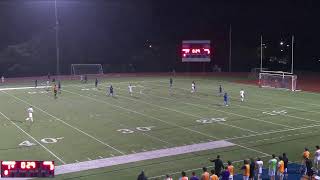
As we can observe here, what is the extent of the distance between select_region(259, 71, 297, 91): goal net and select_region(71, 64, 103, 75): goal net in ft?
93.6

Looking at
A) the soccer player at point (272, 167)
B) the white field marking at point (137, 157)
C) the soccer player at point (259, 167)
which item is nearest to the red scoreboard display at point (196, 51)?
the white field marking at point (137, 157)

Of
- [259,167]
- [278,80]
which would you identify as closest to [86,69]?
[278,80]

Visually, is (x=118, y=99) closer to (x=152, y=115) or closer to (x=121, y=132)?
(x=152, y=115)

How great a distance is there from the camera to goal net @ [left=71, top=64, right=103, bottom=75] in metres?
68.6

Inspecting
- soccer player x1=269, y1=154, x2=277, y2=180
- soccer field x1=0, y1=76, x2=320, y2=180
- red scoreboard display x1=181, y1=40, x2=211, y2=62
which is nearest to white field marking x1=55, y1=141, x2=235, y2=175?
soccer field x1=0, y1=76, x2=320, y2=180

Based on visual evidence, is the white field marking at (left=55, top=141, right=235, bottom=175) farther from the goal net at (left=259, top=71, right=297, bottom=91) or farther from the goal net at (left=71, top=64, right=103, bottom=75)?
the goal net at (left=71, top=64, right=103, bottom=75)

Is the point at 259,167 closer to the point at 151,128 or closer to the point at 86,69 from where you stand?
the point at 151,128

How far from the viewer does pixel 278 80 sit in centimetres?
4912

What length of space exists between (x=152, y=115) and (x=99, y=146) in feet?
30.2

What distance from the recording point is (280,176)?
16203 millimetres

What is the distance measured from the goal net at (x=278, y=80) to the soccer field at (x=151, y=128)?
466 cm

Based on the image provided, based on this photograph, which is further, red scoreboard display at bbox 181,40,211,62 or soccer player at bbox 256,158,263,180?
red scoreboard display at bbox 181,40,211,62

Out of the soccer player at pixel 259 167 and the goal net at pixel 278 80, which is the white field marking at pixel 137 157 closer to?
the soccer player at pixel 259 167

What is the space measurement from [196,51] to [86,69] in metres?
17.7
